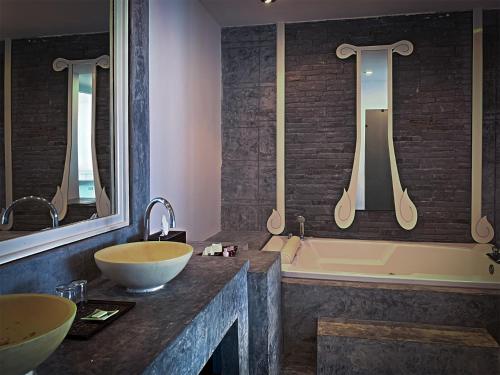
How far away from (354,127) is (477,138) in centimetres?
105

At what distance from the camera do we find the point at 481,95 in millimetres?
3576

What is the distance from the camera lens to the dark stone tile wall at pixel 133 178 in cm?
155

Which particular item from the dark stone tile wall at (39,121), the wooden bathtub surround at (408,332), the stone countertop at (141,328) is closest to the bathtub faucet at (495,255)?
the wooden bathtub surround at (408,332)

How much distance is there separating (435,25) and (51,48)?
3344 millimetres

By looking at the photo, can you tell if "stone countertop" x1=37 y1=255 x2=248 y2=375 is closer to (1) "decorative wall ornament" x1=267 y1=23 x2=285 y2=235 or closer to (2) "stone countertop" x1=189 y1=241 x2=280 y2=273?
(2) "stone countertop" x1=189 y1=241 x2=280 y2=273

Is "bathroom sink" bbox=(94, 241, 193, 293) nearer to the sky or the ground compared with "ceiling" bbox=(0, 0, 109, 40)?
nearer to the ground

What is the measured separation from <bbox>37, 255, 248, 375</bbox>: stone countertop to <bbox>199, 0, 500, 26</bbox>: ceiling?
8.34 feet

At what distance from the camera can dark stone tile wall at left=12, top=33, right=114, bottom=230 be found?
1374 millimetres

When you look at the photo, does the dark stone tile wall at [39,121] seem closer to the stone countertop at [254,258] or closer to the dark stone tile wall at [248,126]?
the stone countertop at [254,258]

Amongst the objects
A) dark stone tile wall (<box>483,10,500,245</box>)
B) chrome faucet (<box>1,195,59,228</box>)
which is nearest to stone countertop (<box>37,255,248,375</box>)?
chrome faucet (<box>1,195,59,228</box>)

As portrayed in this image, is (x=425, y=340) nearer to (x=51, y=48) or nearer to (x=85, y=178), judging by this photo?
(x=85, y=178)

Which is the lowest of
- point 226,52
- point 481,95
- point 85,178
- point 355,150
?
point 85,178

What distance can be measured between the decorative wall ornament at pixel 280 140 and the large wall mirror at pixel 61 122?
2.10 metres

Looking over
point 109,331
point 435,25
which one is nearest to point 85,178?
point 109,331
